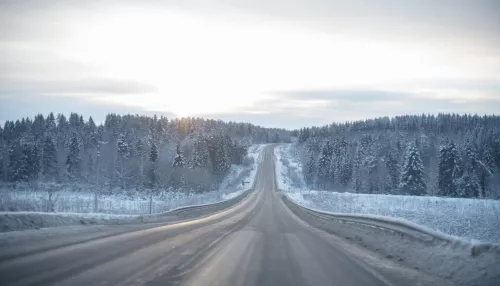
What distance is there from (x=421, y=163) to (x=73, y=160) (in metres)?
76.0

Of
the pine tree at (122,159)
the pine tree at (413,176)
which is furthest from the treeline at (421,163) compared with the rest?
the pine tree at (122,159)

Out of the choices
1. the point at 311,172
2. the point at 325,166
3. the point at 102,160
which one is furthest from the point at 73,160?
the point at 311,172

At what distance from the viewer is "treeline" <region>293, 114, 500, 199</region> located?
61188 mm

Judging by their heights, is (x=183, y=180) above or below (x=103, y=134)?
below

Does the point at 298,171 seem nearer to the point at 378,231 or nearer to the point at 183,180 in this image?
the point at 183,180

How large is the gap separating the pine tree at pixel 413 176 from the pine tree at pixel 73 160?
239 feet

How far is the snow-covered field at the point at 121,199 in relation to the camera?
65.3ft

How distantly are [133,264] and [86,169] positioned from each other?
100705 mm

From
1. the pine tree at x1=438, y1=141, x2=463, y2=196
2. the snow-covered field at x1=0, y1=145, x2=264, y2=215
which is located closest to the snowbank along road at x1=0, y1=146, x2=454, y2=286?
the snow-covered field at x1=0, y1=145, x2=264, y2=215

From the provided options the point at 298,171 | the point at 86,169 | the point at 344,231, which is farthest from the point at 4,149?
the point at 298,171

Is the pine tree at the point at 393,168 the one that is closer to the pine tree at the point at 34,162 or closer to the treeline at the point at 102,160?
the treeline at the point at 102,160

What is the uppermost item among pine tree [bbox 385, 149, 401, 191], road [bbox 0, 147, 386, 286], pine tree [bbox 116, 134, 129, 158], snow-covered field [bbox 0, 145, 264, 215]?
pine tree [bbox 116, 134, 129, 158]

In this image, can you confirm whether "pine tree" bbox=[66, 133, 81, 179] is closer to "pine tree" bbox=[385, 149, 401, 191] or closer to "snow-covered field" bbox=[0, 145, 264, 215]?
"snow-covered field" bbox=[0, 145, 264, 215]

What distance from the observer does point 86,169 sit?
334 feet
